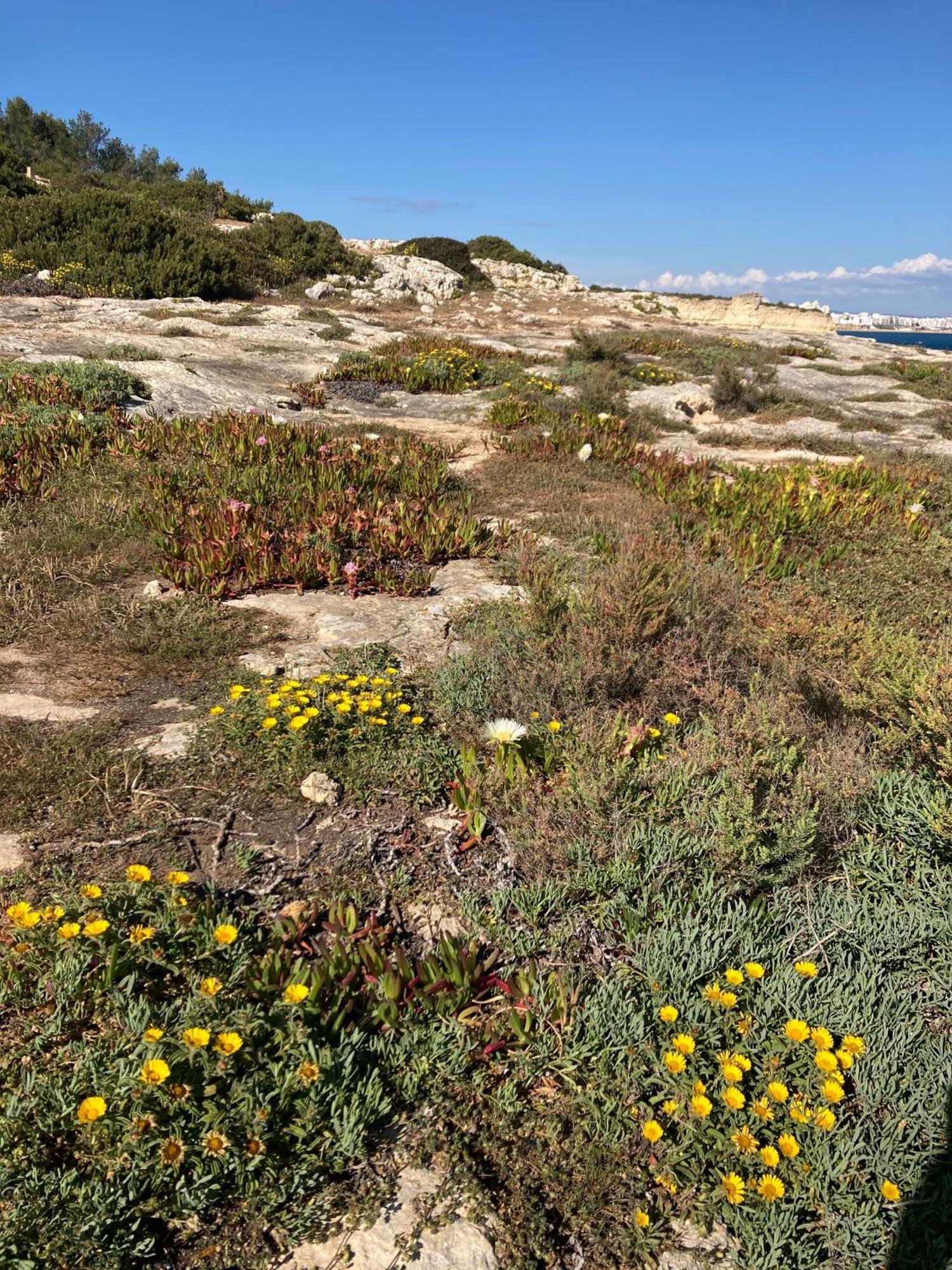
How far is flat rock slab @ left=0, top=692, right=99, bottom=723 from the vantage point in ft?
12.6

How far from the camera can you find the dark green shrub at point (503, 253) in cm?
4172

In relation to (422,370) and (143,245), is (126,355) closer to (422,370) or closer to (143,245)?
(422,370)

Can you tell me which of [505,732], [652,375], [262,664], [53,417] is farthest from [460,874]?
[652,375]

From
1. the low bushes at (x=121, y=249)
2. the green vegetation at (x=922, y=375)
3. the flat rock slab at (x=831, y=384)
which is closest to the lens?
the flat rock slab at (x=831, y=384)

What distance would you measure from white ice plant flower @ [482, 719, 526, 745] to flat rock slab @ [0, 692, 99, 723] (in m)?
2.10

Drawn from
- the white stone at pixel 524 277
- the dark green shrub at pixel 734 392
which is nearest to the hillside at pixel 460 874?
the dark green shrub at pixel 734 392

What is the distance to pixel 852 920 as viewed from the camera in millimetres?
2764

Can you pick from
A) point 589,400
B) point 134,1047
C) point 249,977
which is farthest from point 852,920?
point 589,400

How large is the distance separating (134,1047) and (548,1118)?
1237mm

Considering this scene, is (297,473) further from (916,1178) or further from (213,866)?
(916,1178)

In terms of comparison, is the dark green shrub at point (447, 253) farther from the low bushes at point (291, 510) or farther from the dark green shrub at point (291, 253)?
the low bushes at point (291, 510)

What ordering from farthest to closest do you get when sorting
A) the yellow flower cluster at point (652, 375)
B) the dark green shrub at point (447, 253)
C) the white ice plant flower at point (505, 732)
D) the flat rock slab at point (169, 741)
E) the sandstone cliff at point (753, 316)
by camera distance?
the sandstone cliff at point (753, 316) < the dark green shrub at point (447, 253) < the yellow flower cluster at point (652, 375) < the flat rock slab at point (169, 741) < the white ice plant flower at point (505, 732)

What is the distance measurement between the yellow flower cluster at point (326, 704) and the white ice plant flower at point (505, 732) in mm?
397

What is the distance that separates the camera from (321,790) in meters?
3.43
